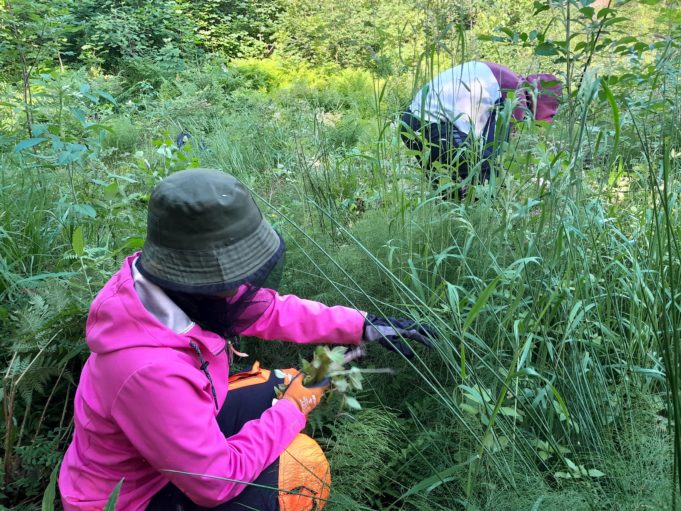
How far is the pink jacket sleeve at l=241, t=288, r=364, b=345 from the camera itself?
1995 millimetres

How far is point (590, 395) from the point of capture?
5.20ft

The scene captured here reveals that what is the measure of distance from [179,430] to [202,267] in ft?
1.37


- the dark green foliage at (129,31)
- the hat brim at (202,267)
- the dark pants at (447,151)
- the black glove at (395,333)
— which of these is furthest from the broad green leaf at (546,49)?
the dark green foliage at (129,31)

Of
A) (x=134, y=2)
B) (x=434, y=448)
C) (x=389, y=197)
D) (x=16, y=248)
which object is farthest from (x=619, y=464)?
(x=134, y=2)

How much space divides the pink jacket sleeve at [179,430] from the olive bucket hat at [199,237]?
244 mm

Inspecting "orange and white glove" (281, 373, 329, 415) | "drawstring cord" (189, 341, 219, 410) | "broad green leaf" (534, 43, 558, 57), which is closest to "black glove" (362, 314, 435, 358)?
"orange and white glove" (281, 373, 329, 415)

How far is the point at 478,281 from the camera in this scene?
1861 mm

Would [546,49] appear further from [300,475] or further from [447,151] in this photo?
[300,475]

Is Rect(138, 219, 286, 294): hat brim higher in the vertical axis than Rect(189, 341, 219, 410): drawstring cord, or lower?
higher

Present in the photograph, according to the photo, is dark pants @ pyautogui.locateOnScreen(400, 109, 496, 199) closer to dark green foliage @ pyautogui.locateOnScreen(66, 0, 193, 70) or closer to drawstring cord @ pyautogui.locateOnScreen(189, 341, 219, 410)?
drawstring cord @ pyautogui.locateOnScreen(189, 341, 219, 410)

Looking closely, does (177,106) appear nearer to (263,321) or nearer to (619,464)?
(263,321)

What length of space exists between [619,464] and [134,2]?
11903 millimetres

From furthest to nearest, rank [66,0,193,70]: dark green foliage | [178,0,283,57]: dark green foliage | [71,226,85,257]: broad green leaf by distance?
1. [178,0,283,57]: dark green foliage
2. [66,0,193,70]: dark green foliage
3. [71,226,85,257]: broad green leaf

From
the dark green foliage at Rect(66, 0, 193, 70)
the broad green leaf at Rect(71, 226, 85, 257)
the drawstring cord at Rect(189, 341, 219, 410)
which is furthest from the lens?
the dark green foliage at Rect(66, 0, 193, 70)
